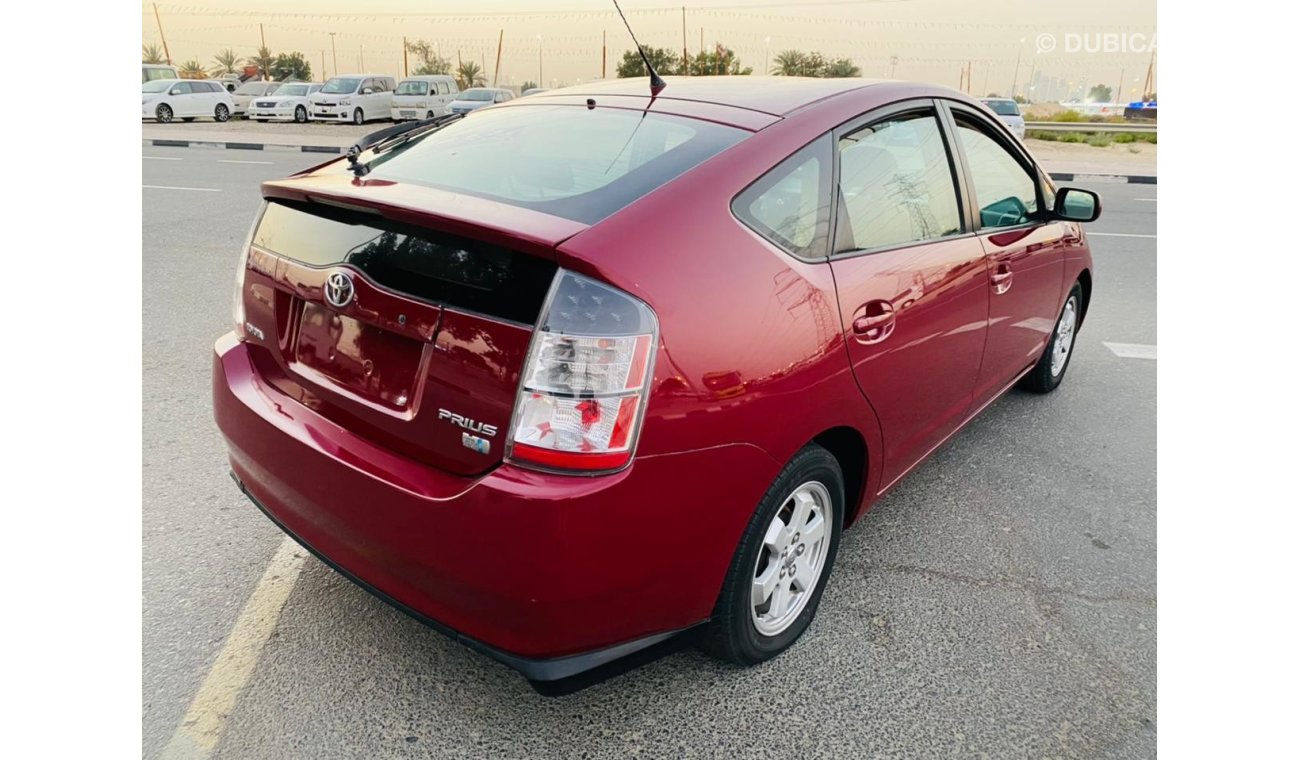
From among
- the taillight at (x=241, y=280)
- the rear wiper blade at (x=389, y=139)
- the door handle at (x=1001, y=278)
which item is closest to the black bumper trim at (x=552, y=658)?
the taillight at (x=241, y=280)

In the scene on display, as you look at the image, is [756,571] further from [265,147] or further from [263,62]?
[263,62]

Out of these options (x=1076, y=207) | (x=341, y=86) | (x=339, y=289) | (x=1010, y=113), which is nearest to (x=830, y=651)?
(x=339, y=289)

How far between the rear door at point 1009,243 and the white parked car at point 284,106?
29.5 meters

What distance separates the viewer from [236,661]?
243cm

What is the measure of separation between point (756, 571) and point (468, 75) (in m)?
54.2

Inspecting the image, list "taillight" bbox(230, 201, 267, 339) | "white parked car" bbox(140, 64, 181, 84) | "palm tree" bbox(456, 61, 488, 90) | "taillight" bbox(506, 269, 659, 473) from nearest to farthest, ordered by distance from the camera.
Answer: "taillight" bbox(506, 269, 659, 473) < "taillight" bbox(230, 201, 267, 339) < "white parked car" bbox(140, 64, 181, 84) < "palm tree" bbox(456, 61, 488, 90)

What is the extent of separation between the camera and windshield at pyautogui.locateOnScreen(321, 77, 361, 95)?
28641 mm

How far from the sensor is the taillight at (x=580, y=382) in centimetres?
Answer: 180

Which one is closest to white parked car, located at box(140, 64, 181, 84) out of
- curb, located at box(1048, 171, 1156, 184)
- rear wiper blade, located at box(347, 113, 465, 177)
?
curb, located at box(1048, 171, 1156, 184)

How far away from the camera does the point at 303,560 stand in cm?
291

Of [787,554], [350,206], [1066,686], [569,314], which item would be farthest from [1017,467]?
[350,206]

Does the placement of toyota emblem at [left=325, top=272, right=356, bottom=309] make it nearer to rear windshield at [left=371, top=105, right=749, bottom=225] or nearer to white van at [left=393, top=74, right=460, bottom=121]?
rear windshield at [left=371, top=105, right=749, bottom=225]

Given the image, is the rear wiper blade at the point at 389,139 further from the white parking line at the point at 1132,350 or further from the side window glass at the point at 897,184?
the white parking line at the point at 1132,350

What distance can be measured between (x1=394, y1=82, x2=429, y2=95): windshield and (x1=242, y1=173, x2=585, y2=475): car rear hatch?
28.7 m
